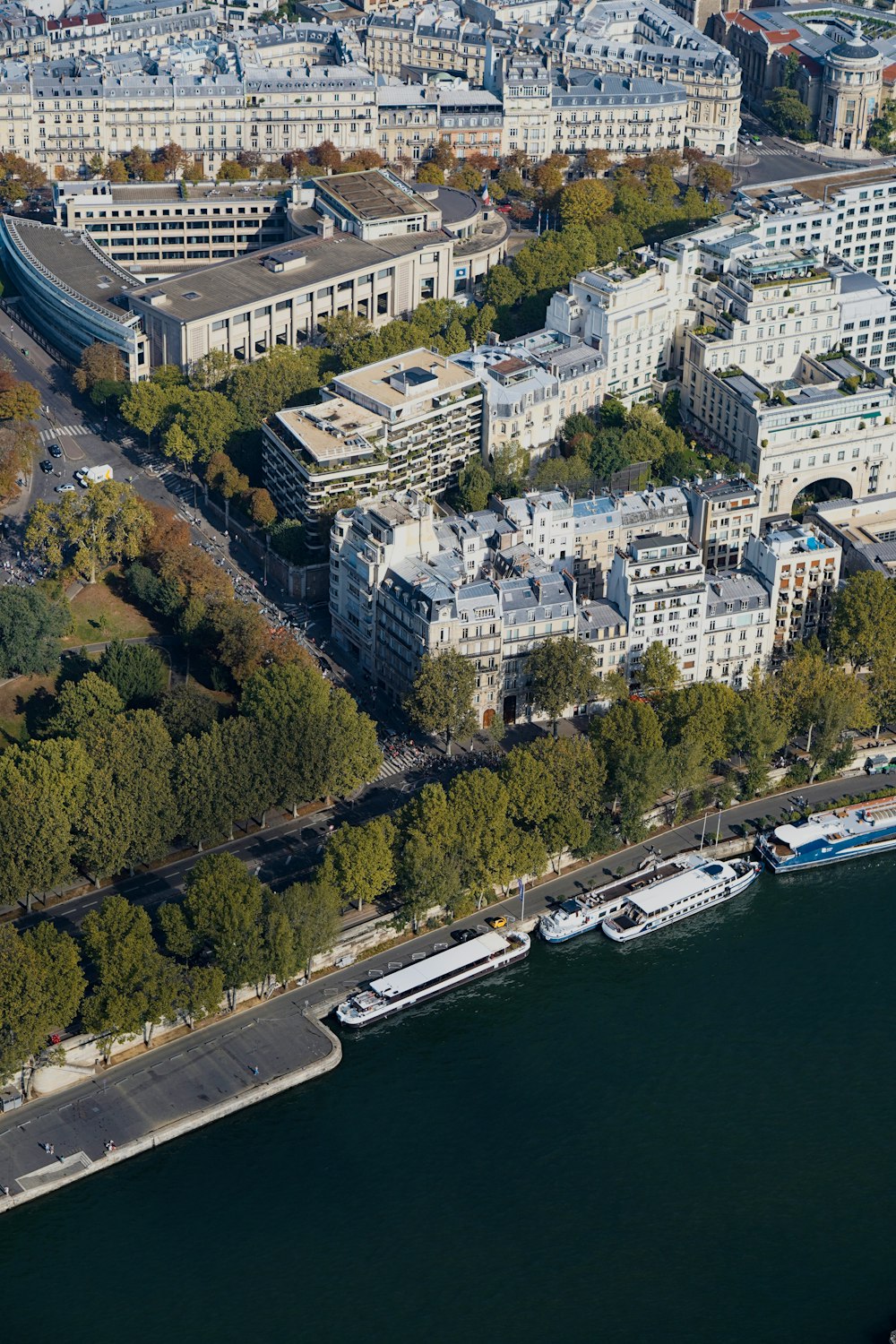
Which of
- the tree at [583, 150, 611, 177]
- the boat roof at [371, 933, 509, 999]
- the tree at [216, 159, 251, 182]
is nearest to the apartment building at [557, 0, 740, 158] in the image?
the tree at [583, 150, 611, 177]

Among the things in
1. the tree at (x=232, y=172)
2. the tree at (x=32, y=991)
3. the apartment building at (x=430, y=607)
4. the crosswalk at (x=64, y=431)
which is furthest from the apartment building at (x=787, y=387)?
the tree at (x=32, y=991)

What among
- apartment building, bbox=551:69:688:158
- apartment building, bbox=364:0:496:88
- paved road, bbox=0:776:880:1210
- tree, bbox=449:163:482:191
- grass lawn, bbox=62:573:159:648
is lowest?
paved road, bbox=0:776:880:1210

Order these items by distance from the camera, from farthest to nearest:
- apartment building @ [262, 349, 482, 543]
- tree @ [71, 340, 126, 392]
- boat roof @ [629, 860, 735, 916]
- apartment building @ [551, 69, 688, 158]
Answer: apartment building @ [551, 69, 688, 158]
tree @ [71, 340, 126, 392]
apartment building @ [262, 349, 482, 543]
boat roof @ [629, 860, 735, 916]

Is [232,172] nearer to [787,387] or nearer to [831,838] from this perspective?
[787,387]

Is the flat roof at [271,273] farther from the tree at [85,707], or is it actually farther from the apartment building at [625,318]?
the tree at [85,707]

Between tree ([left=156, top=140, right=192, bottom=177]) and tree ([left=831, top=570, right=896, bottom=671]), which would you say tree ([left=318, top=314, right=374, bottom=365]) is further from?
tree ([left=831, top=570, right=896, bottom=671])

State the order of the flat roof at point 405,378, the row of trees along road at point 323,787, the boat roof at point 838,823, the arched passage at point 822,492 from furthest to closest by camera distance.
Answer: the arched passage at point 822,492 → the flat roof at point 405,378 → the boat roof at point 838,823 → the row of trees along road at point 323,787

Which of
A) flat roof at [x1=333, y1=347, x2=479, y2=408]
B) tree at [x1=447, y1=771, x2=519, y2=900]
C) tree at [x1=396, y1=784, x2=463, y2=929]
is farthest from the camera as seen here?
flat roof at [x1=333, y1=347, x2=479, y2=408]
